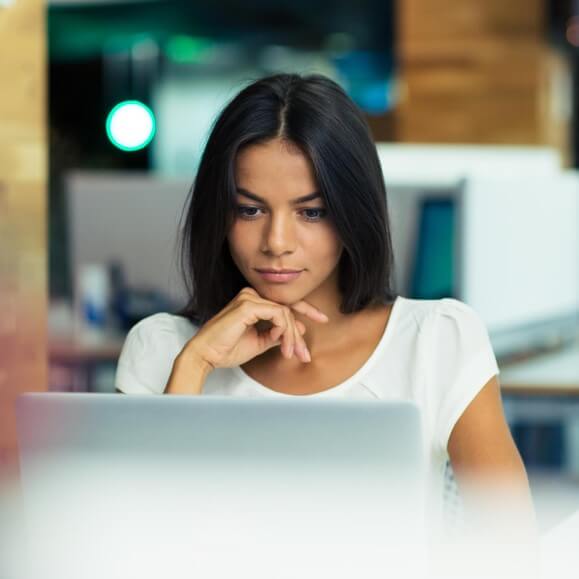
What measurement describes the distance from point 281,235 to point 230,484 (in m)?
0.53

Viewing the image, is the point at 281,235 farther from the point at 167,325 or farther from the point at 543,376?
the point at 543,376

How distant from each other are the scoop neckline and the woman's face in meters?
0.12

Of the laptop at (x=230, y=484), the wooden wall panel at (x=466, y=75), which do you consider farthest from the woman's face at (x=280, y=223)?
the wooden wall panel at (x=466, y=75)

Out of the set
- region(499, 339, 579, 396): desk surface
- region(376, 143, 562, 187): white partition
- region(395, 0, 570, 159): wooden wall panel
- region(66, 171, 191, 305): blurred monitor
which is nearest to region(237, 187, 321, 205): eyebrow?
region(499, 339, 579, 396): desk surface

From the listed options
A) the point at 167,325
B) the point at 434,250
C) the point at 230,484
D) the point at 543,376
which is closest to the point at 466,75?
the point at 434,250

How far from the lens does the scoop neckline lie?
59.2 inches

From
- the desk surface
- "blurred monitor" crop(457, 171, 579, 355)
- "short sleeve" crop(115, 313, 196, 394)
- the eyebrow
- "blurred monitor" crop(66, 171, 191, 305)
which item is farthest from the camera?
"blurred monitor" crop(66, 171, 191, 305)

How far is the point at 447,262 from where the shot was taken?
3430 mm

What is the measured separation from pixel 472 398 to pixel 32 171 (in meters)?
0.87

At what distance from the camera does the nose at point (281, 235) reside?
1.39 metres

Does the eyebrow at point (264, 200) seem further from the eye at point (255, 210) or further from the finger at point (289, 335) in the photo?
the finger at point (289, 335)

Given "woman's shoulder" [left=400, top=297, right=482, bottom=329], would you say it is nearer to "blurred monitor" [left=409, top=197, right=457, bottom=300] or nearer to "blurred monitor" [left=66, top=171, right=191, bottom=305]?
"blurred monitor" [left=409, top=197, right=457, bottom=300]

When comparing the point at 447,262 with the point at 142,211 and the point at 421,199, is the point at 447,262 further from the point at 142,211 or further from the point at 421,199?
the point at 142,211

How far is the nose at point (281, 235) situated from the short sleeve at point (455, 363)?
0.23 metres
